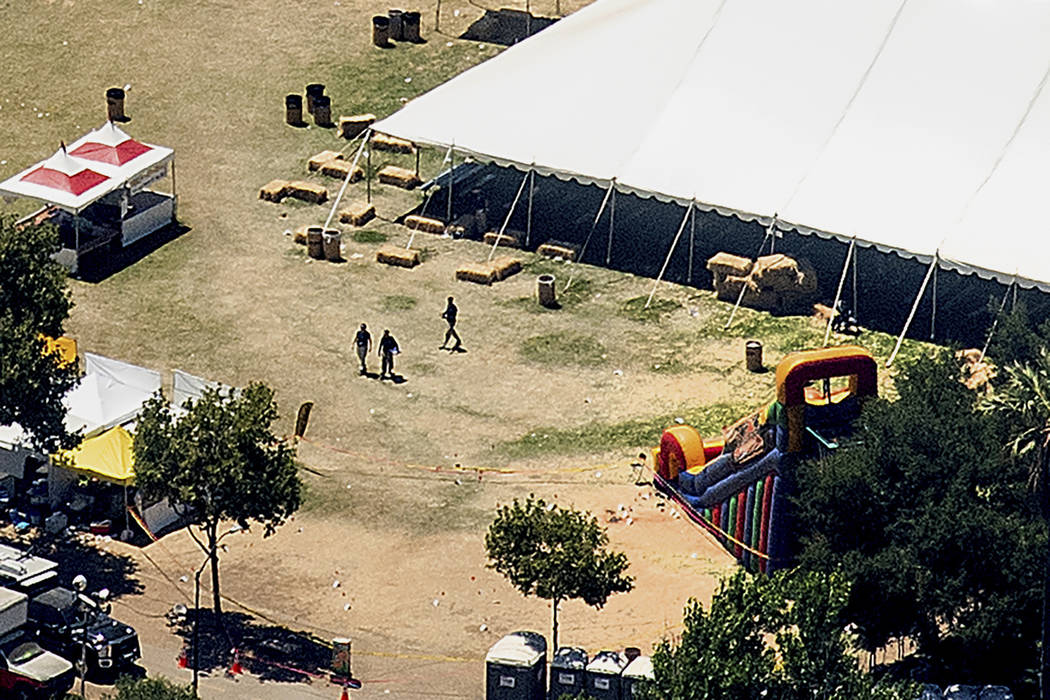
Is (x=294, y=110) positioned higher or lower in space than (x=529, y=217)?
lower

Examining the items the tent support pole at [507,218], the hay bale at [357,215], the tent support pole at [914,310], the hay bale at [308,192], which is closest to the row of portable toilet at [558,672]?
the tent support pole at [914,310]

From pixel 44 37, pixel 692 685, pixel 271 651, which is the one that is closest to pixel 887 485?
pixel 692 685

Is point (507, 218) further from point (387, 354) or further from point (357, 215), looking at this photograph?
point (387, 354)

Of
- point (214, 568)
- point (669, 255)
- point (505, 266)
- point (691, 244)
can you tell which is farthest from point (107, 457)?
point (691, 244)

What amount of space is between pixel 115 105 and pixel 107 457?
20.3 meters

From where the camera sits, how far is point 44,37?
68375 millimetres

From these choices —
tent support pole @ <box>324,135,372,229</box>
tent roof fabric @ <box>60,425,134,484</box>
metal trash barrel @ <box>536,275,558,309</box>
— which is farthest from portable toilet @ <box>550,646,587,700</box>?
tent support pole @ <box>324,135,372,229</box>

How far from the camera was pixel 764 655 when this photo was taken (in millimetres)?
34094

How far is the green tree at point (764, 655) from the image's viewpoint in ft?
110

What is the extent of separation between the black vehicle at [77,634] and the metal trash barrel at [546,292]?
15637 mm

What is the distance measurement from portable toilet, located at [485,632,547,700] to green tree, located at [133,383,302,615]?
14.6ft

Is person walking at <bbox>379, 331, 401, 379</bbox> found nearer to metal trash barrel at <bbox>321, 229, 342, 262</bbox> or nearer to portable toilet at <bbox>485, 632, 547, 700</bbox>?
metal trash barrel at <bbox>321, 229, 342, 262</bbox>

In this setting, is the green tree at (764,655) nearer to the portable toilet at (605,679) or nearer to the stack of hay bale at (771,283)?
the portable toilet at (605,679)

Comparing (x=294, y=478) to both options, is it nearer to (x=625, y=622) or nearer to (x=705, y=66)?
(x=625, y=622)
